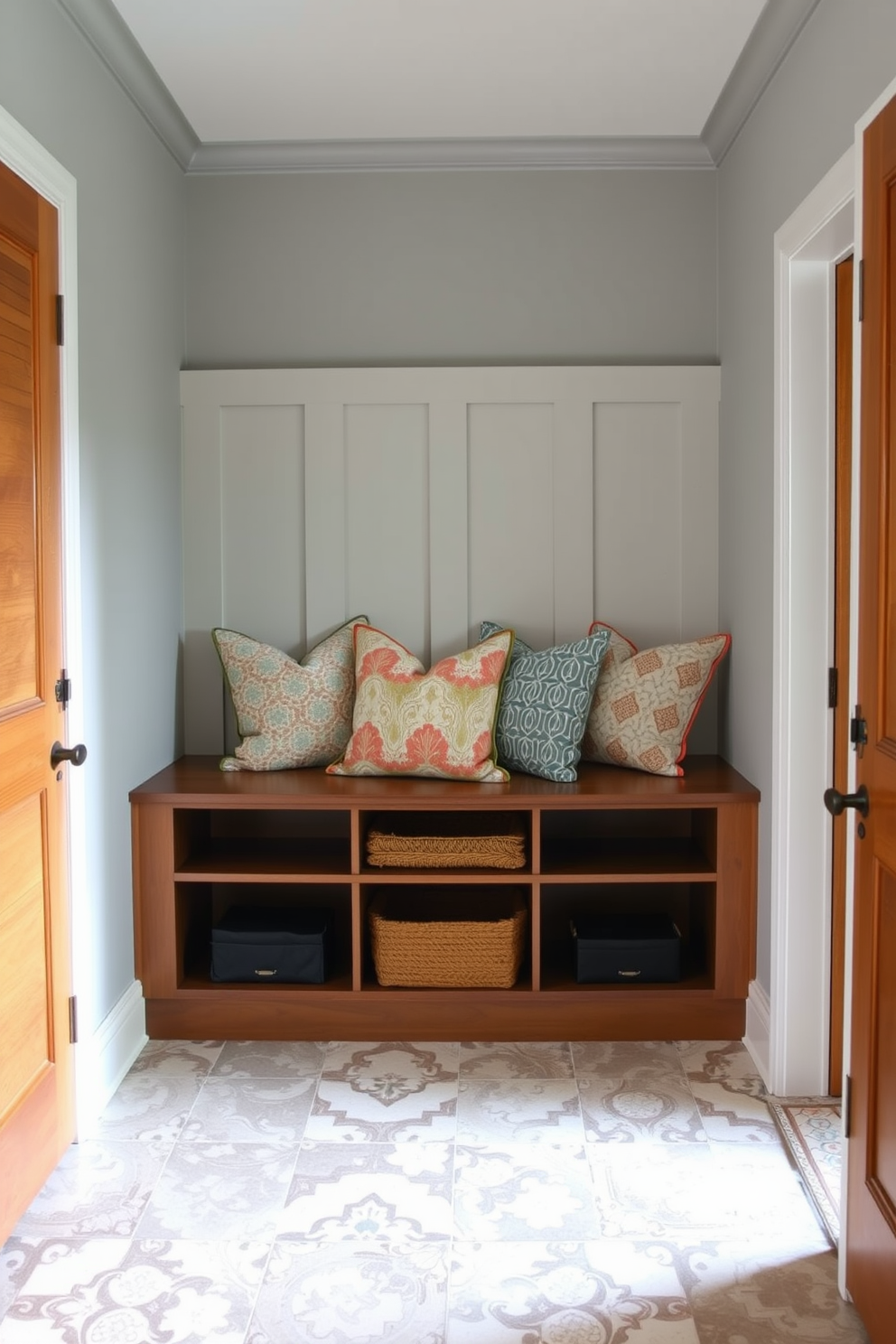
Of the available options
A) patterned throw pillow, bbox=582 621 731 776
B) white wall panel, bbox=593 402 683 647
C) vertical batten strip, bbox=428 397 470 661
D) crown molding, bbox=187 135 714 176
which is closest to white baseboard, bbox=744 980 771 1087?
patterned throw pillow, bbox=582 621 731 776

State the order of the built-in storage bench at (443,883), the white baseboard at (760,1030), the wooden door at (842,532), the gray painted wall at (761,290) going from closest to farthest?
the gray painted wall at (761,290) < the wooden door at (842,532) < the white baseboard at (760,1030) < the built-in storage bench at (443,883)

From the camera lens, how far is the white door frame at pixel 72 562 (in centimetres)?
255

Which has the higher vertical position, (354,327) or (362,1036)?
(354,327)

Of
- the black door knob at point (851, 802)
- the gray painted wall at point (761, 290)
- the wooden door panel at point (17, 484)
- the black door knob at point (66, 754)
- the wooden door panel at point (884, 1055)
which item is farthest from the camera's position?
the black door knob at point (66, 754)

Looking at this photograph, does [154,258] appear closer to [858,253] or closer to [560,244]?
[560,244]

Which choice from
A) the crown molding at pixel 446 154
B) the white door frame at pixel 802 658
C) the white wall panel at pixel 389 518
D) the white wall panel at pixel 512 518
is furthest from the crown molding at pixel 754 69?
the white wall panel at pixel 389 518

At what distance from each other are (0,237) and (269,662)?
1.54m

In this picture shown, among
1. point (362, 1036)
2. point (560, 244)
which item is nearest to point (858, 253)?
point (560, 244)

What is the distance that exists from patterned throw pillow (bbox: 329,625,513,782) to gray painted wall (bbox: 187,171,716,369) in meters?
1.02

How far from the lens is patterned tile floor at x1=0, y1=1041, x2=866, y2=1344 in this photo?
207cm

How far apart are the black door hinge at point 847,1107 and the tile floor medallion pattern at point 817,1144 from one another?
27cm

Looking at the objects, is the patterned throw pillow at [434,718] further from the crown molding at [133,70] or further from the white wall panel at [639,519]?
the crown molding at [133,70]

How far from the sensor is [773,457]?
2924mm

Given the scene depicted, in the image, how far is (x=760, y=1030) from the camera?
3082 mm
